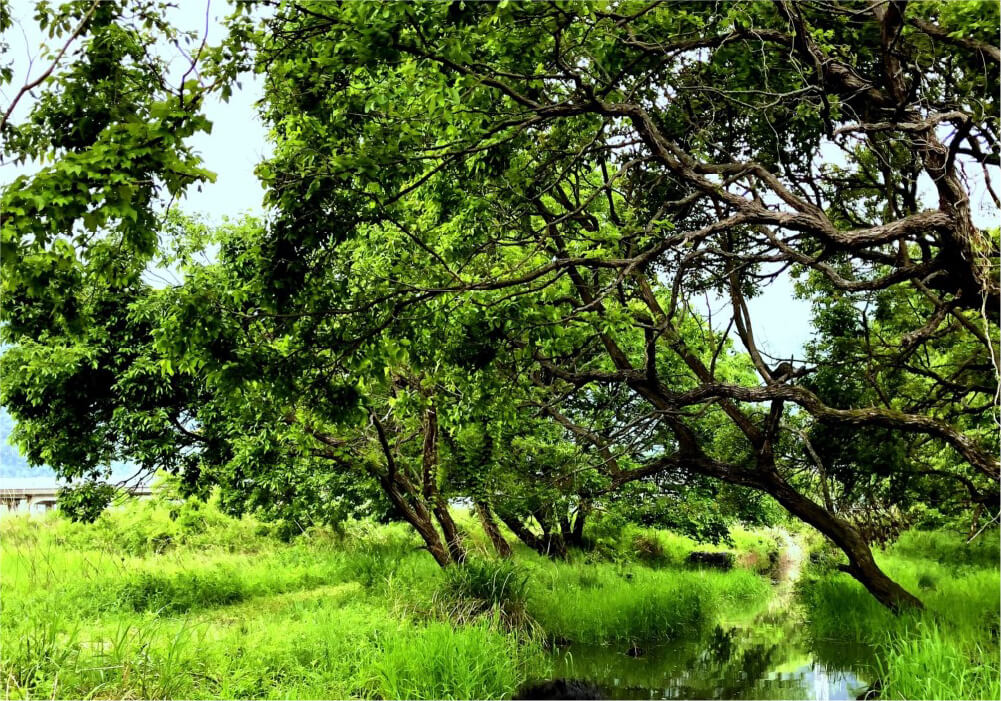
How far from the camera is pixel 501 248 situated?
8398 mm

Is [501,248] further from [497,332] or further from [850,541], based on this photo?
[850,541]

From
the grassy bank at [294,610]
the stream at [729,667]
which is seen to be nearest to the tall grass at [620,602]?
the grassy bank at [294,610]

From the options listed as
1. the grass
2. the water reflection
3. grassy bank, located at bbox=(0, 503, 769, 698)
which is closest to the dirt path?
the grass

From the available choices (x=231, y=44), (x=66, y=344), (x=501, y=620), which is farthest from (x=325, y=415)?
(x=66, y=344)

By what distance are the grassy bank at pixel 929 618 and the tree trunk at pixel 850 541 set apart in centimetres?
30

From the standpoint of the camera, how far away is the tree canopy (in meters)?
4.74

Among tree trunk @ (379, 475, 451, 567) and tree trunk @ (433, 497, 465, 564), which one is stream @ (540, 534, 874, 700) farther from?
tree trunk @ (379, 475, 451, 567)

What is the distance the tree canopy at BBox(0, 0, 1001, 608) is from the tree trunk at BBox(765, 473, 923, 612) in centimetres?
4

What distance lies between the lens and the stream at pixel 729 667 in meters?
8.48

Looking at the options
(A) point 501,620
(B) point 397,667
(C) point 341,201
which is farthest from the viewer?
(A) point 501,620

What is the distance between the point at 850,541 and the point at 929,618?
3.48 ft

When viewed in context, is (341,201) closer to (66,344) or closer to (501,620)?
(501,620)

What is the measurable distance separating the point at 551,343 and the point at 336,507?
795 cm

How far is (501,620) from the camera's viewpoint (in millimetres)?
9039
